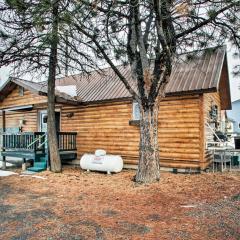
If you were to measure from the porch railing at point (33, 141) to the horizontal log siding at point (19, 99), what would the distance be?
161 centimetres

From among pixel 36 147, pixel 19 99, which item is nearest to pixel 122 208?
pixel 36 147

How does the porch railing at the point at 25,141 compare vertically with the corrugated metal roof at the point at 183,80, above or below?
below

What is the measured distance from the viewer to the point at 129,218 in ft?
18.2

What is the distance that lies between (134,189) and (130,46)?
14.7 feet

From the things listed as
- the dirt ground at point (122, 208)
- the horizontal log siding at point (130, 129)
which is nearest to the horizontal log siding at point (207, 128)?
the horizontal log siding at point (130, 129)

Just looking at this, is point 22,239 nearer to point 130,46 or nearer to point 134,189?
point 134,189

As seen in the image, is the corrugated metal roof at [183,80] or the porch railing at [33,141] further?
the porch railing at [33,141]

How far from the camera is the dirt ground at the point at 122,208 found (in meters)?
4.74

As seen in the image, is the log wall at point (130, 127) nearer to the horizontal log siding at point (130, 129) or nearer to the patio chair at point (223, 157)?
the horizontal log siding at point (130, 129)

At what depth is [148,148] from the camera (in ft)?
28.8

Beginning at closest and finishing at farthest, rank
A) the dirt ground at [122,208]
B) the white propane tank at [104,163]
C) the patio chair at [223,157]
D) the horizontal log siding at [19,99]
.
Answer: the dirt ground at [122,208] < the patio chair at [223,157] < the white propane tank at [104,163] < the horizontal log siding at [19,99]

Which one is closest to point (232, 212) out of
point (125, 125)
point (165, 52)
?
point (165, 52)

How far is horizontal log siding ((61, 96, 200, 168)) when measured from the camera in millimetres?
10594

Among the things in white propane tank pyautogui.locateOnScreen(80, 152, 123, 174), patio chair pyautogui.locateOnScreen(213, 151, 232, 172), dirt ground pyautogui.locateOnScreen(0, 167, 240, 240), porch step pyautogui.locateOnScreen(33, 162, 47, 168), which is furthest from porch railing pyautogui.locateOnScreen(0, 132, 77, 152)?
patio chair pyautogui.locateOnScreen(213, 151, 232, 172)
